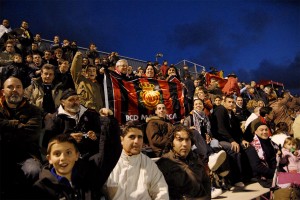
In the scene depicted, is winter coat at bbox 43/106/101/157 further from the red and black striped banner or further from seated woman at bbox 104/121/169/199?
the red and black striped banner

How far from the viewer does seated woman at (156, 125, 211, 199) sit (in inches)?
168

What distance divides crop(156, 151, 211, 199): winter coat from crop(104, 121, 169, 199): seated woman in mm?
559

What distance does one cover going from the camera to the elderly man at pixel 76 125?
4012 millimetres

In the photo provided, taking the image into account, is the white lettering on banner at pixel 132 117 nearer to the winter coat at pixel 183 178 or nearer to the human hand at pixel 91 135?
the winter coat at pixel 183 178

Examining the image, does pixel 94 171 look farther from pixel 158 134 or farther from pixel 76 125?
pixel 158 134

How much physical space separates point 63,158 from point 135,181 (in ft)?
3.36

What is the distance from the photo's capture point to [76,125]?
4148mm

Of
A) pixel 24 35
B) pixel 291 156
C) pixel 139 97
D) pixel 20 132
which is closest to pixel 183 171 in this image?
pixel 20 132

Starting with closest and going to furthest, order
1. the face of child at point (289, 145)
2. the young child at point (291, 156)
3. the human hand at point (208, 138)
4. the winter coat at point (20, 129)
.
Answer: the winter coat at point (20, 129)
the human hand at point (208, 138)
the young child at point (291, 156)
the face of child at point (289, 145)

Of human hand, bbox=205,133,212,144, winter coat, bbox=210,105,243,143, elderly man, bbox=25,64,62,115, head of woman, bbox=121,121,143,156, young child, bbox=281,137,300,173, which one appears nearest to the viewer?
head of woman, bbox=121,121,143,156

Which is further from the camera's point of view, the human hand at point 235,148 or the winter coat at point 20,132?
the human hand at point 235,148

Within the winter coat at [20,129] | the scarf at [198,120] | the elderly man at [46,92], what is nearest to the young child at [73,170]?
the winter coat at [20,129]

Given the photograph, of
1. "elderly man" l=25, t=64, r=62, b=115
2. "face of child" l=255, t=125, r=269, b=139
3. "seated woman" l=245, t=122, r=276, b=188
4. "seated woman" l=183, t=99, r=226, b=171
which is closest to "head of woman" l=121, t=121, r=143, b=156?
"seated woman" l=183, t=99, r=226, b=171

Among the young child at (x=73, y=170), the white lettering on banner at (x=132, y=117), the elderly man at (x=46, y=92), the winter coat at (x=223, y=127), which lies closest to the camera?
the young child at (x=73, y=170)
